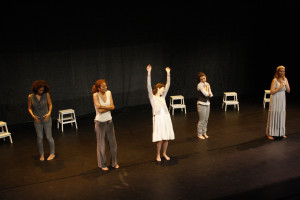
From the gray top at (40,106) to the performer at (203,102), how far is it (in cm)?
266

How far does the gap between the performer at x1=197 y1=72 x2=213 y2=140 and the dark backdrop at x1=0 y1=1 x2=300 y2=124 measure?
310cm

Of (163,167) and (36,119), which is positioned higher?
(36,119)

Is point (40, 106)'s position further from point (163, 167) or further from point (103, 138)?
point (163, 167)

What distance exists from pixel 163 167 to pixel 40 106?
2.15 metres

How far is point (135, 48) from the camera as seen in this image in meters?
8.43

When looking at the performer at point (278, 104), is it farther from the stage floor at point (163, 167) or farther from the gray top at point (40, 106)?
the gray top at point (40, 106)

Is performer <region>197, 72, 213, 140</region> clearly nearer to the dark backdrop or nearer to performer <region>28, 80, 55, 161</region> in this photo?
performer <region>28, 80, 55, 161</region>

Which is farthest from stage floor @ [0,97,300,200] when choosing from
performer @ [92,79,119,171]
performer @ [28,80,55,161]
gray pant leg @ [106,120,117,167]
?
performer @ [28,80,55,161]

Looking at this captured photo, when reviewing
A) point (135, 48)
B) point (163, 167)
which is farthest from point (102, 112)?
point (135, 48)

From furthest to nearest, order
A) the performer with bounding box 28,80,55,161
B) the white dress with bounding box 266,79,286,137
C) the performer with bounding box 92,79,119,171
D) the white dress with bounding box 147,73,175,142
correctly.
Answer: the white dress with bounding box 266,79,286,137 → the performer with bounding box 28,80,55,161 → the white dress with bounding box 147,73,175,142 → the performer with bounding box 92,79,119,171

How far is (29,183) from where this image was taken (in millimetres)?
4348

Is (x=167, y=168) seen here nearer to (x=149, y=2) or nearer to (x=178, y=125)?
(x=178, y=125)

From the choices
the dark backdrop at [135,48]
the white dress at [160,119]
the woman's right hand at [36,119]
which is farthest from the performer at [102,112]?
the dark backdrop at [135,48]

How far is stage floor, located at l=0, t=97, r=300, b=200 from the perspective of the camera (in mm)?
4041
